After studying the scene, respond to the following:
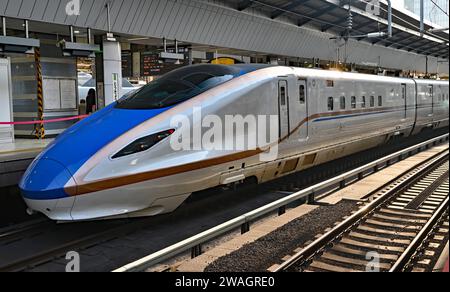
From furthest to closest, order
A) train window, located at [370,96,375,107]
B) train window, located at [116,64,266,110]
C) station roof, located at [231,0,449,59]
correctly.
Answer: station roof, located at [231,0,449,59]
train window, located at [370,96,375,107]
train window, located at [116,64,266,110]

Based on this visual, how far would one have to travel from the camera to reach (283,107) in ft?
27.9

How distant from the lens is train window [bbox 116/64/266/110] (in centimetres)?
698

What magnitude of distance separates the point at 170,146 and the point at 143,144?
40cm

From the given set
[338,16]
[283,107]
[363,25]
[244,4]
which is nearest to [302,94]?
[283,107]

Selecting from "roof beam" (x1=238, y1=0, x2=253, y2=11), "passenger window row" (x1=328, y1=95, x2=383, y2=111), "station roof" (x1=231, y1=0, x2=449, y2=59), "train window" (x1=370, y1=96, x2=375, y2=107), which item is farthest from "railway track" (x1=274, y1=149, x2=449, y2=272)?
"station roof" (x1=231, y1=0, x2=449, y2=59)

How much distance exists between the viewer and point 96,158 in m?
5.91

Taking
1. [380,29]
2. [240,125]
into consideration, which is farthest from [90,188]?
[380,29]

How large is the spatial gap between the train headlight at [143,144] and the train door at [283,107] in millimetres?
2654

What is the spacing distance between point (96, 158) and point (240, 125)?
2.42 m

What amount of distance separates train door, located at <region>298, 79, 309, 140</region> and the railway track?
1.81 metres

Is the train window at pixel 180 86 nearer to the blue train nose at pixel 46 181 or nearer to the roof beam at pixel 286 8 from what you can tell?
the blue train nose at pixel 46 181

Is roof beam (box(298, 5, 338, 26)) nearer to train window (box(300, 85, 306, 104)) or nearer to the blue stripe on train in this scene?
train window (box(300, 85, 306, 104))

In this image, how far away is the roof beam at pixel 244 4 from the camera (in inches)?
604
